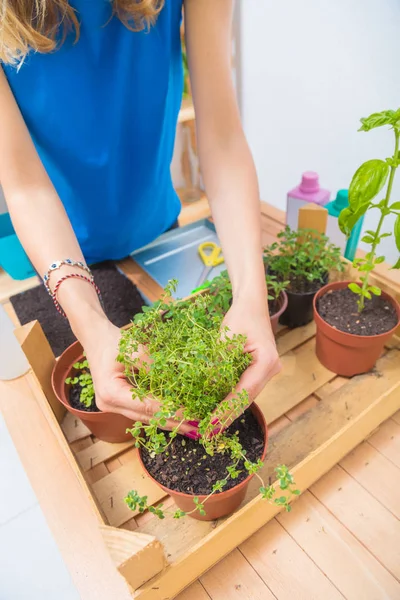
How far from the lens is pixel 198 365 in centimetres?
56

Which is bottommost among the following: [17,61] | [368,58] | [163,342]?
[163,342]

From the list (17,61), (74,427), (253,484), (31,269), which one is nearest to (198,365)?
(253,484)

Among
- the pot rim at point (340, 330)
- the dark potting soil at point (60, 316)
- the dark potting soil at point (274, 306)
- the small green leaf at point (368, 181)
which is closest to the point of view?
the small green leaf at point (368, 181)

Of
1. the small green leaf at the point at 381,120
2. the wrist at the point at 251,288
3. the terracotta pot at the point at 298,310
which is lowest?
the terracotta pot at the point at 298,310

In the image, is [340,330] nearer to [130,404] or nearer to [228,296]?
[228,296]

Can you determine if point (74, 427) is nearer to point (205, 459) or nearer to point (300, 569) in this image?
point (205, 459)

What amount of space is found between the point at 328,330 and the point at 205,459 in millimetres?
352

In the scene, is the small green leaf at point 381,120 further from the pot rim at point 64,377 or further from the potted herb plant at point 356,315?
the pot rim at point 64,377

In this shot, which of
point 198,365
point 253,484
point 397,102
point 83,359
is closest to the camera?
point 198,365

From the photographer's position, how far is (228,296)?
2.71 ft

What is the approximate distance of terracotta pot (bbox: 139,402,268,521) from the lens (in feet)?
1.91

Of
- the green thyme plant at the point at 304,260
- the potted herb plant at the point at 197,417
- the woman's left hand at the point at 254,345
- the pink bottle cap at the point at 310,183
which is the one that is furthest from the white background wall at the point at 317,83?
the potted herb plant at the point at 197,417

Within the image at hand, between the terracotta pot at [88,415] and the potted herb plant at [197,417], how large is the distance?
0.25 feet

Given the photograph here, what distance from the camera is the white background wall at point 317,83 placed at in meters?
1.18
